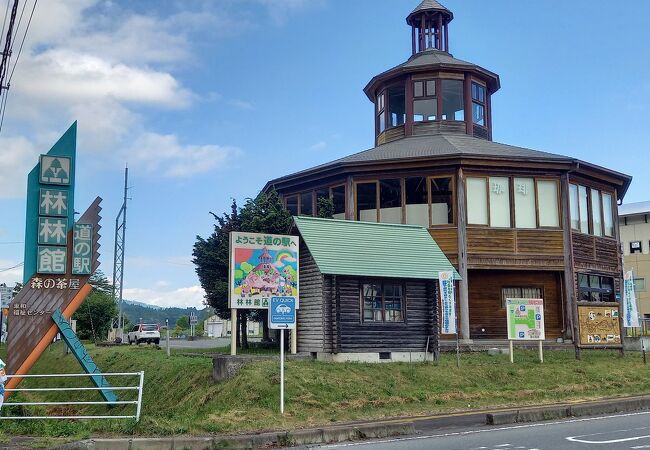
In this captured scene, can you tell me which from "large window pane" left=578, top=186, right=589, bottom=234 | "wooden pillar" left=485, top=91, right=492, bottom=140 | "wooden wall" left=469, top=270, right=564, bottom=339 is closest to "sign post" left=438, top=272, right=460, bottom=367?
"wooden wall" left=469, top=270, right=564, bottom=339

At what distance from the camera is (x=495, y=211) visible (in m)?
28.5

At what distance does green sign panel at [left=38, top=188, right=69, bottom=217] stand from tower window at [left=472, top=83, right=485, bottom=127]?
22632mm

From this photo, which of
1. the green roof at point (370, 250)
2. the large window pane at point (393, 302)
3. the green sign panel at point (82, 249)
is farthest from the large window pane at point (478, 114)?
the green sign panel at point (82, 249)

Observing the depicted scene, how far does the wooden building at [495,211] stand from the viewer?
28.2m

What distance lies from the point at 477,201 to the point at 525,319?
803 cm

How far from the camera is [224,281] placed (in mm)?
27469

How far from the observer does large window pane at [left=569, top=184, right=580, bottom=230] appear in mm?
29484

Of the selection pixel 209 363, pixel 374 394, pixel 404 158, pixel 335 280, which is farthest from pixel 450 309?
pixel 404 158

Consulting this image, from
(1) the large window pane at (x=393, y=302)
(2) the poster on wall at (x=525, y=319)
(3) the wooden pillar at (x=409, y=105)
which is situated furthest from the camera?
(3) the wooden pillar at (x=409, y=105)

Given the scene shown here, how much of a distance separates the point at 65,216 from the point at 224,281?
10323 millimetres

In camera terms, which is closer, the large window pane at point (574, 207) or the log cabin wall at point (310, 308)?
the log cabin wall at point (310, 308)

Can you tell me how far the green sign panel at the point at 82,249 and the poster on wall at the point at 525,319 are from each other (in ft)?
41.3

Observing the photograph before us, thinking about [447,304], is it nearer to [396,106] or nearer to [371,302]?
[371,302]

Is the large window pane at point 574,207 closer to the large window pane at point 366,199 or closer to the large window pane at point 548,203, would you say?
the large window pane at point 548,203
